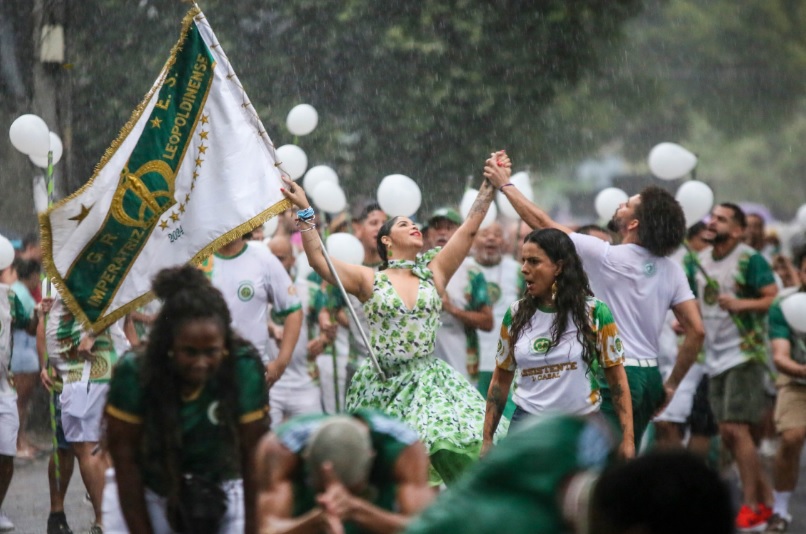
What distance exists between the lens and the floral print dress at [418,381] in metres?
7.19

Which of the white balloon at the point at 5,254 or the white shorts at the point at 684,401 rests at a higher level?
the white balloon at the point at 5,254

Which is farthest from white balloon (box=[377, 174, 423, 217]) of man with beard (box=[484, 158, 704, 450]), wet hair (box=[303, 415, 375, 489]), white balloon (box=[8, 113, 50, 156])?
wet hair (box=[303, 415, 375, 489])

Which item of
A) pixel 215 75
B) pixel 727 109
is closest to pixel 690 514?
pixel 215 75

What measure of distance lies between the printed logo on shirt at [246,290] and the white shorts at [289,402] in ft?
5.18

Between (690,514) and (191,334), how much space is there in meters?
2.15

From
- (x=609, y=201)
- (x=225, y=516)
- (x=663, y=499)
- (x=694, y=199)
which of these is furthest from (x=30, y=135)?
(x=663, y=499)

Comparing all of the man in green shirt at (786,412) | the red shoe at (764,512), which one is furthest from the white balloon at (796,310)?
the red shoe at (764,512)

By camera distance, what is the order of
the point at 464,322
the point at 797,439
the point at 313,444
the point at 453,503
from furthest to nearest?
the point at 464,322 → the point at 797,439 → the point at 313,444 → the point at 453,503

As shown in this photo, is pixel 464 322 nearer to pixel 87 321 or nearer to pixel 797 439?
pixel 797 439

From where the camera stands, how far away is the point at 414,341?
758 cm

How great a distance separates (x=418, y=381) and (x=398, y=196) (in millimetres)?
3135

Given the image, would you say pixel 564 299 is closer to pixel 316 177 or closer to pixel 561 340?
pixel 561 340

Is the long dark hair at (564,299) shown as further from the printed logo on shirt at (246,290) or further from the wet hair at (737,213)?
the wet hair at (737,213)

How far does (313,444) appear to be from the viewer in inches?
149
